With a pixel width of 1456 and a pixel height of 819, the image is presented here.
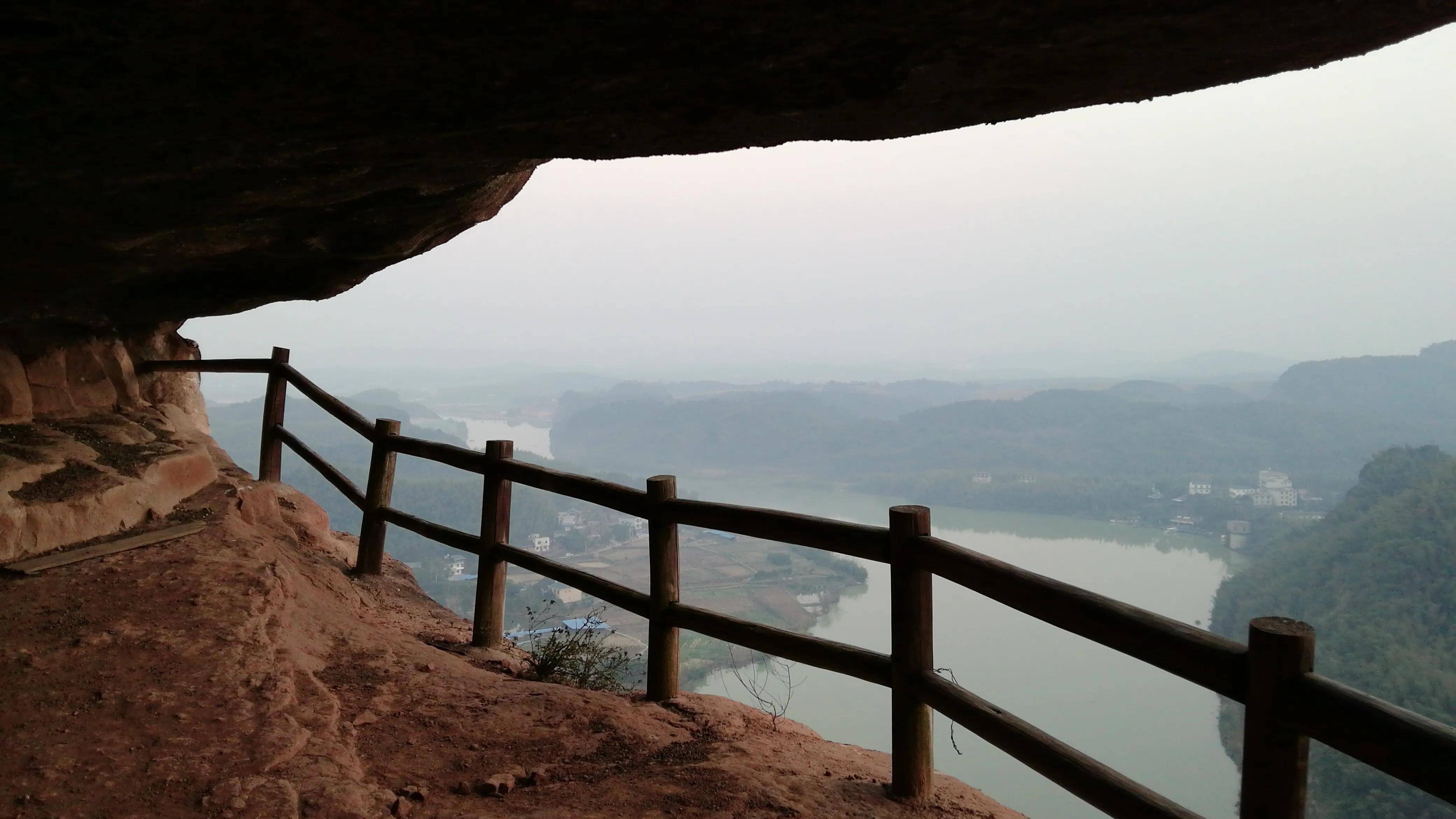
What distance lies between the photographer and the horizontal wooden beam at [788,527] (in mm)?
3725

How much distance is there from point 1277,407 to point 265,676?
86.8 metres

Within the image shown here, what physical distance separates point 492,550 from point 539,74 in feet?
12.8

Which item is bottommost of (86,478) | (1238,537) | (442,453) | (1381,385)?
(1238,537)

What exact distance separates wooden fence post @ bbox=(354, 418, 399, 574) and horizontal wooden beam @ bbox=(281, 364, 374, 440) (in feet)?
0.58

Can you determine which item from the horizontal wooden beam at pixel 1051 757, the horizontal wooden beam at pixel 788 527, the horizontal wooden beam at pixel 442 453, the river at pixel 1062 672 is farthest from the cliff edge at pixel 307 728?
the river at pixel 1062 672

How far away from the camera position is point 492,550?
5879mm

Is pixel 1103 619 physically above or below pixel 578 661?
above

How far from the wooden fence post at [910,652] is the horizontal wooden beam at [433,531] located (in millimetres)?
3389

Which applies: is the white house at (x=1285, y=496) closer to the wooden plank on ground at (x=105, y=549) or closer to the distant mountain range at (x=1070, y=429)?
the distant mountain range at (x=1070, y=429)

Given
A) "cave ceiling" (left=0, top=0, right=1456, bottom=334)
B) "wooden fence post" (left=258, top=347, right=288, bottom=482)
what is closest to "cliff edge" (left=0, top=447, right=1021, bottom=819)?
"cave ceiling" (left=0, top=0, right=1456, bottom=334)

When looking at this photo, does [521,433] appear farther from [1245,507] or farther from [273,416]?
[273,416]

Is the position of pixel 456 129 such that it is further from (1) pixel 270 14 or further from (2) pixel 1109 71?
(2) pixel 1109 71

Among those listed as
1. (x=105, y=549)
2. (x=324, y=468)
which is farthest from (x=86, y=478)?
(x=324, y=468)

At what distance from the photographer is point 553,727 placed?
4.22 m
